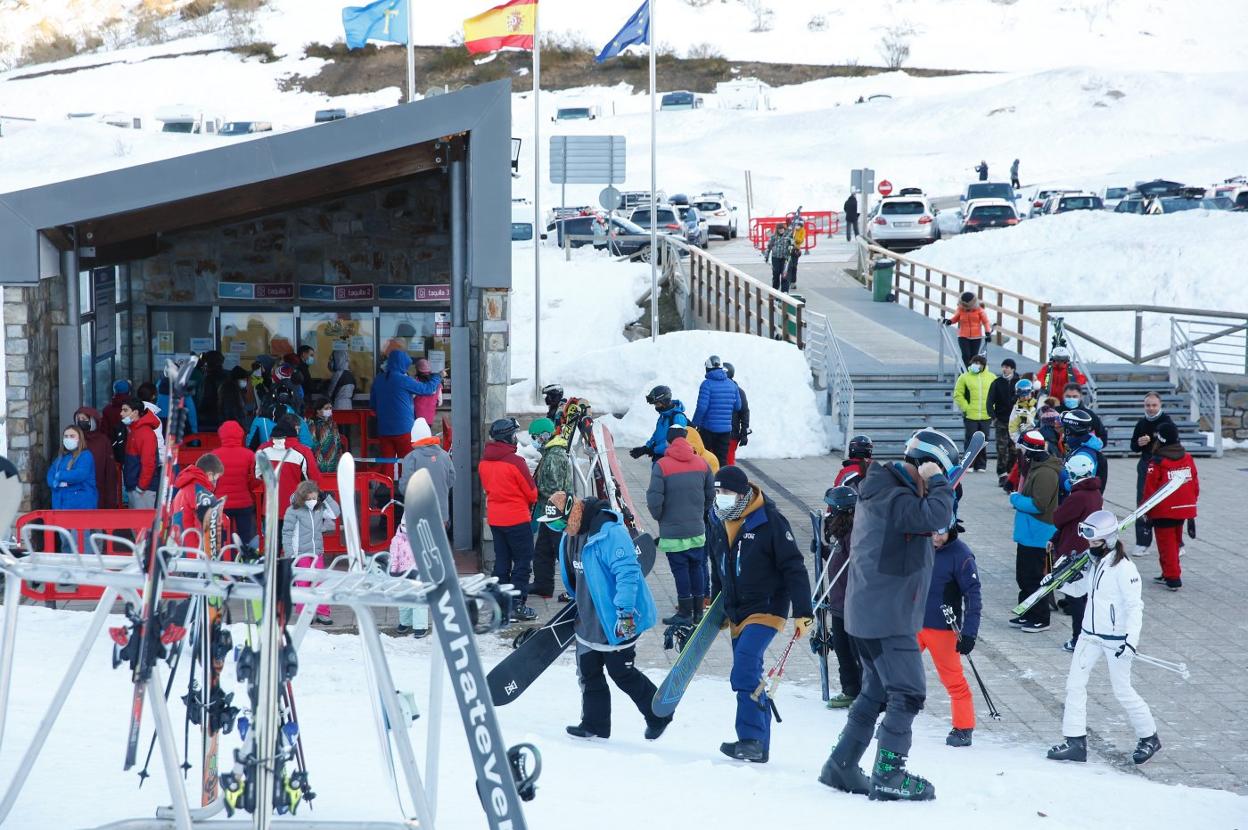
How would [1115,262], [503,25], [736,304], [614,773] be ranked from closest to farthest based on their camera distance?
[614,773] < [503,25] < [736,304] < [1115,262]

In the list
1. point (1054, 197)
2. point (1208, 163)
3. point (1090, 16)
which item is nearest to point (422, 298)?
point (1054, 197)

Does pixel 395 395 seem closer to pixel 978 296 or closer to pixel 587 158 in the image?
pixel 978 296

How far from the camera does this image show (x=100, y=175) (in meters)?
11.3

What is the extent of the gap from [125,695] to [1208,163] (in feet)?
173

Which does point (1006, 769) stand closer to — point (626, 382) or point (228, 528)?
point (228, 528)

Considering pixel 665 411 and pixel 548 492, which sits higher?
pixel 665 411

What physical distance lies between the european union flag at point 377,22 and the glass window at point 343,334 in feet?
19.8

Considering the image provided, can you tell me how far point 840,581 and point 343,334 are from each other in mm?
10314

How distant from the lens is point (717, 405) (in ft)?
48.9

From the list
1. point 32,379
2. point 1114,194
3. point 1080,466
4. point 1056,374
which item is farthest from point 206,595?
point 1114,194

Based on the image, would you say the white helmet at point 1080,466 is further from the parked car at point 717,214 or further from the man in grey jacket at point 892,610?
the parked car at point 717,214

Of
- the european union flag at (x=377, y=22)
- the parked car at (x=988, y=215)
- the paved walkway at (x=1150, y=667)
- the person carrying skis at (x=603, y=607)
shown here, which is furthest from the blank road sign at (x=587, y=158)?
the person carrying skis at (x=603, y=607)

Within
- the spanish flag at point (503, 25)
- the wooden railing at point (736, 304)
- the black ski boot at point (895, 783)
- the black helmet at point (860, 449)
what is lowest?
the black ski boot at point (895, 783)

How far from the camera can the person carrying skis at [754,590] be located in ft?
23.9
